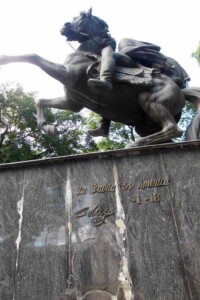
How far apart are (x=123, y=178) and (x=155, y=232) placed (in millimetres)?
951

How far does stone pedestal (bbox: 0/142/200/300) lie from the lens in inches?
172

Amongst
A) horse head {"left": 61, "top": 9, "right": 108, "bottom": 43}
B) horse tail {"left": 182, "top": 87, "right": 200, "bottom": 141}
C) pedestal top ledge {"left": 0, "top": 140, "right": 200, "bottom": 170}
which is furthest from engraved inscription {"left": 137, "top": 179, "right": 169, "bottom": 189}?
horse head {"left": 61, "top": 9, "right": 108, "bottom": 43}

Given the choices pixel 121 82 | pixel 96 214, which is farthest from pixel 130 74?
pixel 96 214

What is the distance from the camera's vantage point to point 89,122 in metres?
23.1

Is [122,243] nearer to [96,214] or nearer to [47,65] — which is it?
[96,214]

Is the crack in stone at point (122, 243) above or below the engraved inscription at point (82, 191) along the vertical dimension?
below

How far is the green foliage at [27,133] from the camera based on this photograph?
21.1 meters

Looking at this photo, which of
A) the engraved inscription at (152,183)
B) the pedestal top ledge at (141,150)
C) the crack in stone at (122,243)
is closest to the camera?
the crack in stone at (122,243)

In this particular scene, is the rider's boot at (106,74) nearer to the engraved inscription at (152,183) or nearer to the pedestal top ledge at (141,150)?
the pedestal top ledge at (141,150)

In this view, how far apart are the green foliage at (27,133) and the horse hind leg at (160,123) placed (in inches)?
584

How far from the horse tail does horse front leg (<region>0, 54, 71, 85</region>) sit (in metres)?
2.43

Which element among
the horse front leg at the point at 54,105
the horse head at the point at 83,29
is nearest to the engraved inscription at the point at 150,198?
the horse front leg at the point at 54,105

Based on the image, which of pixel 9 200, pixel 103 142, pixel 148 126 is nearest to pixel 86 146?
pixel 103 142

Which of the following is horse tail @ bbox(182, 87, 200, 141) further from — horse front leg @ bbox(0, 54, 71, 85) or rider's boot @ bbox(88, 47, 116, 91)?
horse front leg @ bbox(0, 54, 71, 85)
